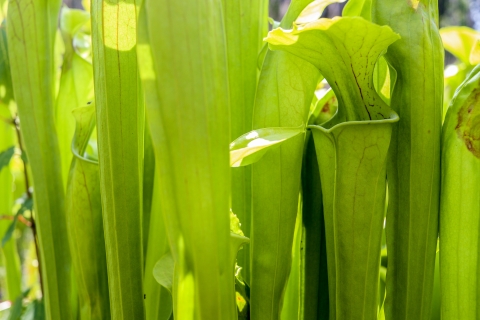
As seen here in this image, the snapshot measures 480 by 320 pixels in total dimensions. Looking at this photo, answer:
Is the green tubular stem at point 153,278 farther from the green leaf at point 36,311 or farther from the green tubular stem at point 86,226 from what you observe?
the green leaf at point 36,311

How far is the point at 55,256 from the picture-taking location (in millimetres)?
532

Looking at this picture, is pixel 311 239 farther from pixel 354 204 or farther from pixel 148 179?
pixel 148 179

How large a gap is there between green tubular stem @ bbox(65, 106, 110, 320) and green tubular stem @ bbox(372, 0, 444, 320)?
314mm

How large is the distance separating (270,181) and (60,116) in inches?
13.5

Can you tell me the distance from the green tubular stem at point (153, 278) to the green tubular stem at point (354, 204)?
19 centimetres

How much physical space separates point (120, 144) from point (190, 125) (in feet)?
0.46

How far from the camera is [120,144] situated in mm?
407

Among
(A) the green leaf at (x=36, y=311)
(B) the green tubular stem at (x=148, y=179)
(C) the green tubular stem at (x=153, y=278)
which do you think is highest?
(B) the green tubular stem at (x=148, y=179)

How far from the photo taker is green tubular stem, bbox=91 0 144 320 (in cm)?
39

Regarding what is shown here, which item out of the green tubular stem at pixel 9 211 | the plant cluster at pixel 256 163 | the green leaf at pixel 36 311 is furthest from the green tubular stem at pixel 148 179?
the green tubular stem at pixel 9 211

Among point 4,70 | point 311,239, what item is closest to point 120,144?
point 311,239

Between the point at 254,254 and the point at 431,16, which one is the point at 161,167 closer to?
A: the point at 254,254

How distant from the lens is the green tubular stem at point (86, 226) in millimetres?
494

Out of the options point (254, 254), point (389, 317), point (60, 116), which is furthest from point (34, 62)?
point (389, 317)
